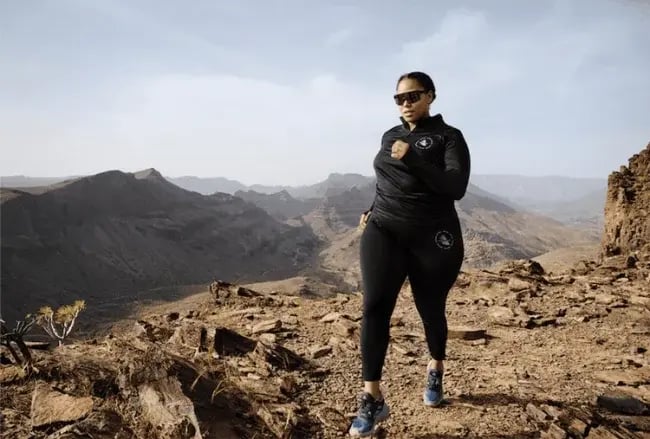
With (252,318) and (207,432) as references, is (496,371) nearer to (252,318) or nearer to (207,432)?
(207,432)

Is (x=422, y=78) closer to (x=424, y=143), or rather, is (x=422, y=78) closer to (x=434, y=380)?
(x=424, y=143)

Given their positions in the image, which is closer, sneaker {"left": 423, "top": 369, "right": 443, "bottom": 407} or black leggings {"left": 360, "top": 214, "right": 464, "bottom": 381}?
black leggings {"left": 360, "top": 214, "right": 464, "bottom": 381}

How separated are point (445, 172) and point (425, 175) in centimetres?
12

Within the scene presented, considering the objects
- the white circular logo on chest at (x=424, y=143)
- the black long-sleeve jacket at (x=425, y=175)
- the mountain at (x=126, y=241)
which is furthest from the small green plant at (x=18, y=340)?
the mountain at (x=126, y=241)

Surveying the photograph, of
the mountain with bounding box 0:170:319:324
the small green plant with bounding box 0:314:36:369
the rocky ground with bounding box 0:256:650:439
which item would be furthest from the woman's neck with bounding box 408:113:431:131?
the mountain with bounding box 0:170:319:324

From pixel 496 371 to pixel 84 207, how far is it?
63.3 metres

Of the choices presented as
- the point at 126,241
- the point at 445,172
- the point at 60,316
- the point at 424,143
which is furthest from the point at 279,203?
the point at 445,172

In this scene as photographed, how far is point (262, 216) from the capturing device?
275 feet

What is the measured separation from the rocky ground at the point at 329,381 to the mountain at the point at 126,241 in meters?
40.0

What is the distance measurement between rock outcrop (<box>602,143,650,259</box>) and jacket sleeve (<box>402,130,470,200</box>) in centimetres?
1490

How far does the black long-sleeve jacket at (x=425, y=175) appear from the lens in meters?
2.26

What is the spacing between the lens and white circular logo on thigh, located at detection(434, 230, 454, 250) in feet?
7.96

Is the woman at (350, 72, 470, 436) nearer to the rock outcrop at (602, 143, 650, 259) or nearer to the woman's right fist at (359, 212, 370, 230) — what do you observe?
the woman's right fist at (359, 212, 370, 230)

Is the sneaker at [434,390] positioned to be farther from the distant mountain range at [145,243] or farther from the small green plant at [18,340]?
the distant mountain range at [145,243]
